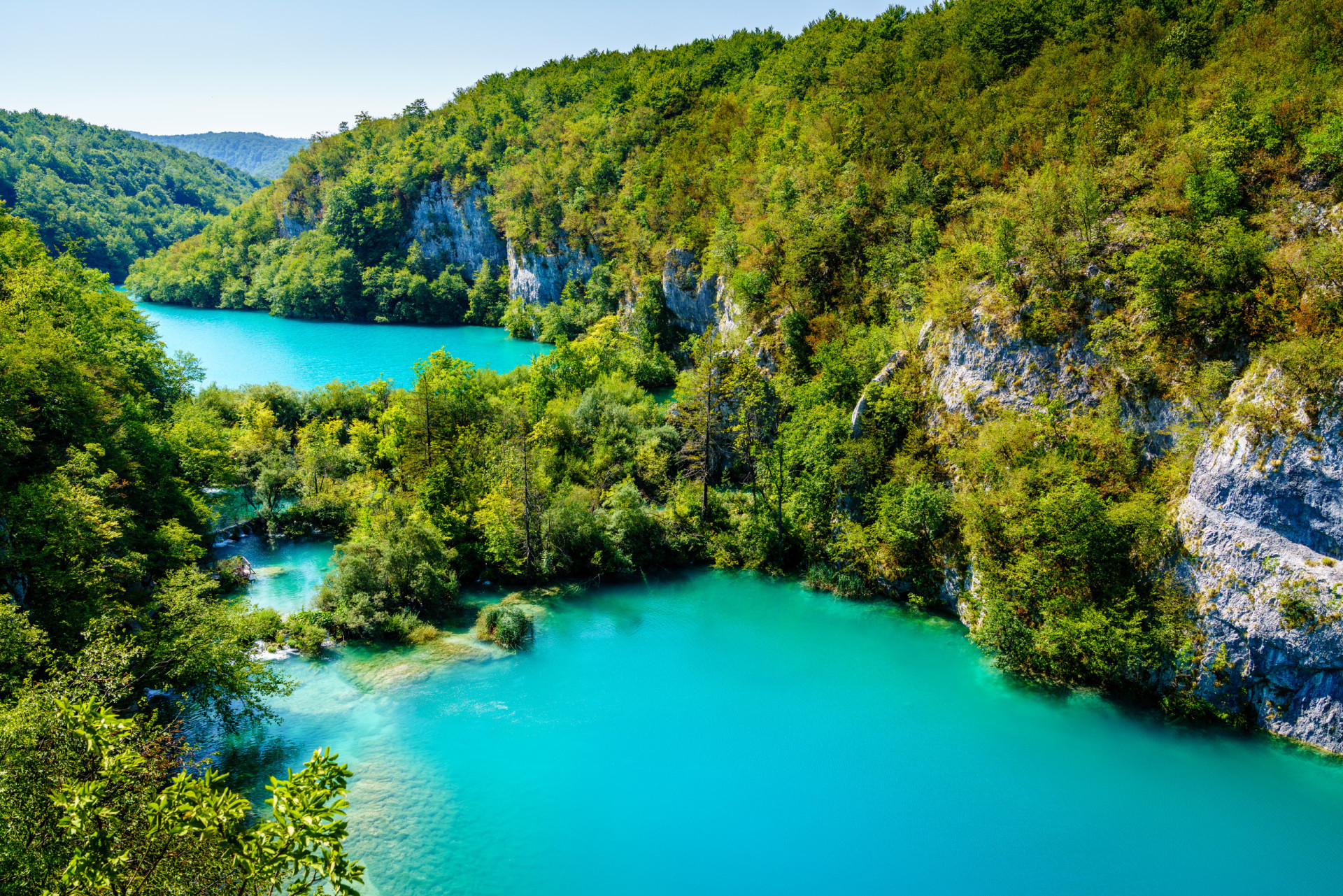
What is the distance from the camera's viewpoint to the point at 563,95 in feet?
309

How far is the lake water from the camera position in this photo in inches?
2475

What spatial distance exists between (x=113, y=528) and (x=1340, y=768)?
3844 cm

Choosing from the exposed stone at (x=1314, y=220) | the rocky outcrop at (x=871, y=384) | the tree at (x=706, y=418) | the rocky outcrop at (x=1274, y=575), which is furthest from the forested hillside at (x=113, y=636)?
the exposed stone at (x=1314, y=220)

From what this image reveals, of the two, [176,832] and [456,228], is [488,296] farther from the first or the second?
→ [176,832]

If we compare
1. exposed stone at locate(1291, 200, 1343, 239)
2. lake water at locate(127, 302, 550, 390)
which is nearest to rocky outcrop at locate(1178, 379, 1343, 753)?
exposed stone at locate(1291, 200, 1343, 239)

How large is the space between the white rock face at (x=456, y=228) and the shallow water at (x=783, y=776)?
7614 cm

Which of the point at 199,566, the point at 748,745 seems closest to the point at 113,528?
the point at 199,566

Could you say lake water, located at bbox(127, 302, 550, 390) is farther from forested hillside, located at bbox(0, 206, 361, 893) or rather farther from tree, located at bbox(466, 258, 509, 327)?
forested hillside, located at bbox(0, 206, 361, 893)

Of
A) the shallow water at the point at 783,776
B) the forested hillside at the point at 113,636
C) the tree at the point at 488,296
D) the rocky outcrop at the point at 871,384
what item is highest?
the tree at the point at 488,296

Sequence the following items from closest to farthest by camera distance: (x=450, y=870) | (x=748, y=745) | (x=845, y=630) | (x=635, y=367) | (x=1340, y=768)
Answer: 1. (x=450, y=870)
2. (x=1340, y=768)
3. (x=748, y=745)
4. (x=845, y=630)
5. (x=635, y=367)

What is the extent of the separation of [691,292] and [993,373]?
92.2ft

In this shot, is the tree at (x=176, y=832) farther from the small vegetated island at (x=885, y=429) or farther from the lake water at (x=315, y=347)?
the lake water at (x=315, y=347)

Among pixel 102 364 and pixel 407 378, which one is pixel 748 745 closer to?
pixel 102 364

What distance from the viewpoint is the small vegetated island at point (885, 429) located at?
20.0 meters
